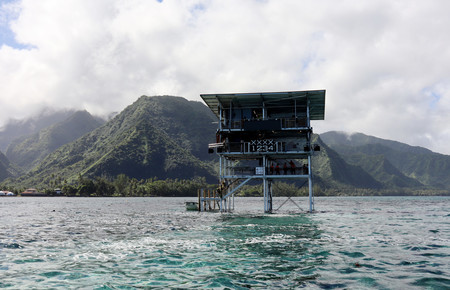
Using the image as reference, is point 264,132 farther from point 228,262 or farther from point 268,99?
point 228,262

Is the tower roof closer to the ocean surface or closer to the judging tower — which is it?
the judging tower

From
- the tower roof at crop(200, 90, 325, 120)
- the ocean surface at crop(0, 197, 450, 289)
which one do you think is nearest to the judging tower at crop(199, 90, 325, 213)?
the tower roof at crop(200, 90, 325, 120)

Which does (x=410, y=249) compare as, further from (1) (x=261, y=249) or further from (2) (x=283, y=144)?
(2) (x=283, y=144)

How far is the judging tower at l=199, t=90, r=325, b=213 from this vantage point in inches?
1990

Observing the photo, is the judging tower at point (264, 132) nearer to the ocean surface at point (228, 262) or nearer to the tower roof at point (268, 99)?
the tower roof at point (268, 99)

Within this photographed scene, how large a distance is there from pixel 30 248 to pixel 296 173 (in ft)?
126

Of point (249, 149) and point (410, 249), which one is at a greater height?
point (249, 149)

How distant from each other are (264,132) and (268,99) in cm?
470

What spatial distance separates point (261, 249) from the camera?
65.4 feet

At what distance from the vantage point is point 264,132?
51531 mm

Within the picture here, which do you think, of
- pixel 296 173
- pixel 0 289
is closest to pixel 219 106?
pixel 296 173

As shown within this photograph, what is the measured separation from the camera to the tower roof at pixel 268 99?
4984 cm

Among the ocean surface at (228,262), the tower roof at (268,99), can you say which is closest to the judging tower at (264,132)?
the tower roof at (268,99)

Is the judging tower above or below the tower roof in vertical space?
below
